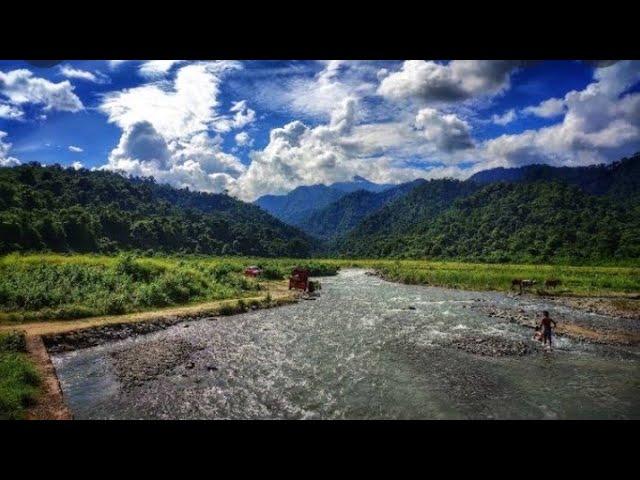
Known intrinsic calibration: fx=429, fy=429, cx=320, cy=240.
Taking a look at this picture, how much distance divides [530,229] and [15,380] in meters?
86.0

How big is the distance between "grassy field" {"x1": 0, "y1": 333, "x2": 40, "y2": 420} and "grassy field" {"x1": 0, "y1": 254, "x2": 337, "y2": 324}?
17.5ft

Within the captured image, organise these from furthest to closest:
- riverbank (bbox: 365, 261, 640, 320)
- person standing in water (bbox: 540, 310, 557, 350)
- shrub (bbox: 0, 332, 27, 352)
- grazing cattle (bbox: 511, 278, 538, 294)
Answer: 1. grazing cattle (bbox: 511, 278, 538, 294)
2. riverbank (bbox: 365, 261, 640, 320)
3. person standing in water (bbox: 540, 310, 557, 350)
4. shrub (bbox: 0, 332, 27, 352)

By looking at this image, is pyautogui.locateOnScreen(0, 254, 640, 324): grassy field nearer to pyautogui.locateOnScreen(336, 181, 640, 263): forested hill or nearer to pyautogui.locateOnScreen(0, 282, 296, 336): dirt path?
pyautogui.locateOnScreen(0, 282, 296, 336): dirt path

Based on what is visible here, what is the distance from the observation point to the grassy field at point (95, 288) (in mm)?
20906

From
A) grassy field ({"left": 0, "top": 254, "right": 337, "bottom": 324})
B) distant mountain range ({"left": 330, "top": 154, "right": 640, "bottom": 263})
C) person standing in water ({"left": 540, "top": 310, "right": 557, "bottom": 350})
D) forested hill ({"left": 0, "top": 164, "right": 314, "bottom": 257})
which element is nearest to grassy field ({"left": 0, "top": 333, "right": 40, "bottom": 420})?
grassy field ({"left": 0, "top": 254, "right": 337, "bottom": 324})

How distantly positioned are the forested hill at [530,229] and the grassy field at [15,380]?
2505 inches

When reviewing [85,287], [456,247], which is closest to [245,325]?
[85,287]

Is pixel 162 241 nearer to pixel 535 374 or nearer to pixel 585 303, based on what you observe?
pixel 585 303

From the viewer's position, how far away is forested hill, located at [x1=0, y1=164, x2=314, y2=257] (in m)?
59.9

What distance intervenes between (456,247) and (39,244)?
73268 mm

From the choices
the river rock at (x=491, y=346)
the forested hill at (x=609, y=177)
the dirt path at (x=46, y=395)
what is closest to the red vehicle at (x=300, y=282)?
the river rock at (x=491, y=346)

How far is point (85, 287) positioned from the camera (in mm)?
Answer: 24375

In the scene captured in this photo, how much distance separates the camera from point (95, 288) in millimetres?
24812
